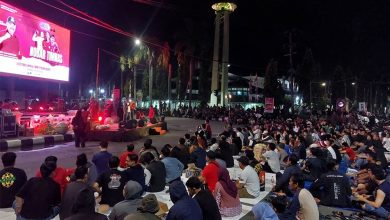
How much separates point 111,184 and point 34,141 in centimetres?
1225

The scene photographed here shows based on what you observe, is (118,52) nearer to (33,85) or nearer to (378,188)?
(33,85)

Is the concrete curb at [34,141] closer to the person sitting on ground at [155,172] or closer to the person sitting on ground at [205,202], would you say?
the person sitting on ground at [155,172]

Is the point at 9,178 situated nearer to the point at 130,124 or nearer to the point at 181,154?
the point at 181,154

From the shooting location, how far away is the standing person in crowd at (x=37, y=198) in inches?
205

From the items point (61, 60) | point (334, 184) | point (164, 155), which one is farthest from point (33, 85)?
point (334, 184)

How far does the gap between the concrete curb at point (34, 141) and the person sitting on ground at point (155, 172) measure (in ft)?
31.4

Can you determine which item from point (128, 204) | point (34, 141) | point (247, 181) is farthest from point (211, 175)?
point (34, 141)

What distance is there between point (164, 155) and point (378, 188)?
17.1 feet

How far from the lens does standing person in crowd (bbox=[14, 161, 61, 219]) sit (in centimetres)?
520

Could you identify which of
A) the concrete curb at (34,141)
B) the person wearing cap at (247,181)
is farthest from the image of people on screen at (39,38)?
the person wearing cap at (247,181)

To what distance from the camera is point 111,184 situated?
6.78m

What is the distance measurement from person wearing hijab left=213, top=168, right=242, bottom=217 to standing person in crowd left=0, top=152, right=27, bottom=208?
12.0ft

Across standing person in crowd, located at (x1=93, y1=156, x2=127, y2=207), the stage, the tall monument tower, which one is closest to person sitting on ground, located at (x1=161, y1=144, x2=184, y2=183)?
standing person in crowd, located at (x1=93, y1=156, x2=127, y2=207)

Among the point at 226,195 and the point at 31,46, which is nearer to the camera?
the point at 226,195
